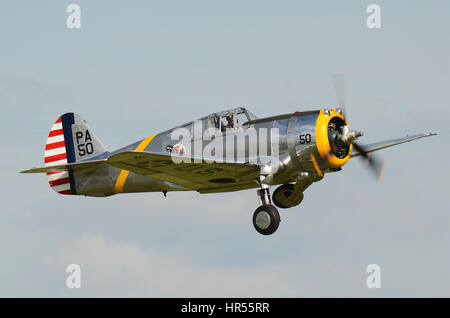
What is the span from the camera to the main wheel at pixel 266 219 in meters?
16.7

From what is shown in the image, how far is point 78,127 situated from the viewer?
67.4 ft

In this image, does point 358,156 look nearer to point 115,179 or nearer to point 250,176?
point 250,176

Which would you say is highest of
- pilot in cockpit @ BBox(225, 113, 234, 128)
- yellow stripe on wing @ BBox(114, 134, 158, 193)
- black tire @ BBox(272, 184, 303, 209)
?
pilot in cockpit @ BBox(225, 113, 234, 128)

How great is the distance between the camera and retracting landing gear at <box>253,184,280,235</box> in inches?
659

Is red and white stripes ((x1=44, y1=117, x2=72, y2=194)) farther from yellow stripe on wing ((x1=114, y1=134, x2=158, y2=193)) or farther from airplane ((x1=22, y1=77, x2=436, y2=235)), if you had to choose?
yellow stripe on wing ((x1=114, y1=134, x2=158, y2=193))

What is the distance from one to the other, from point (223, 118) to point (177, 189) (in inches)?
84.6

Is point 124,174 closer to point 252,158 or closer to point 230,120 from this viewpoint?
point 230,120

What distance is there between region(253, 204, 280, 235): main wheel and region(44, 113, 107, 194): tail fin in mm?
5058

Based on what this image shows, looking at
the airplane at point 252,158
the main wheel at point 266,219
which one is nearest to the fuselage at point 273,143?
the airplane at point 252,158

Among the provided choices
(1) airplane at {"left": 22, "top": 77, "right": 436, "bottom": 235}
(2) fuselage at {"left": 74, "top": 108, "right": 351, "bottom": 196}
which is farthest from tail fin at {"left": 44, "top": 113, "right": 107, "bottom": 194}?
(2) fuselage at {"left": 74, "top": 108, "right": 351, "bottom": 196}

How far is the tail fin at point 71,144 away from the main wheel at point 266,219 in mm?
5058

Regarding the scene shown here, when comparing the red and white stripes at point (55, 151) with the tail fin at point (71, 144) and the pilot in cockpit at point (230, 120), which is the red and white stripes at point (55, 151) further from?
the pilot in cockpit at point (230, 120)

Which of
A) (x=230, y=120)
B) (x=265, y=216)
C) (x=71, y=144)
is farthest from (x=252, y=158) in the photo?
(x=71, y=144)

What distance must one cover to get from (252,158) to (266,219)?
1.40m
